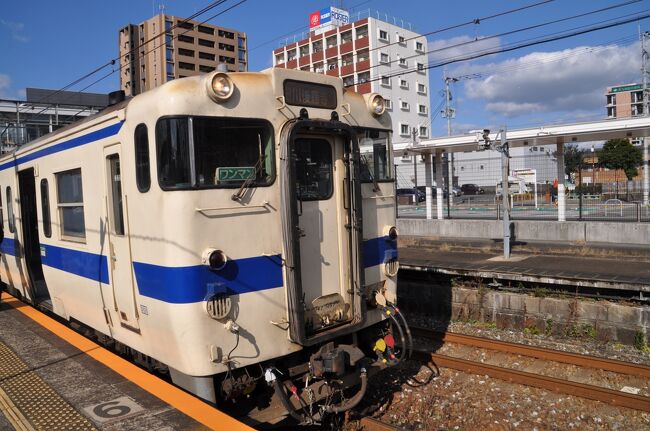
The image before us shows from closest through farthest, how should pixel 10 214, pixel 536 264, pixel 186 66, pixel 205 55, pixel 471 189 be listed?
pixel 10 214 < pixel 536 264 < pixel 471 189 < pixel 186 66 < pixel 205 55

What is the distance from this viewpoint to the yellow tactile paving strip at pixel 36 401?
446cm

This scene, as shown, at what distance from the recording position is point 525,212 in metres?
19.3

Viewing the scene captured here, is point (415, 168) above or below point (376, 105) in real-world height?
below

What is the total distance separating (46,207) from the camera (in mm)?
7441

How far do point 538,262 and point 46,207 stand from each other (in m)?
10.3

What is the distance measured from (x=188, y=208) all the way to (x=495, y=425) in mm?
4151

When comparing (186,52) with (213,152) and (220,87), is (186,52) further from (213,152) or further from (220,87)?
(213,152)

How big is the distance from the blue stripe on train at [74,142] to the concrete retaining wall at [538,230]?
1423cm

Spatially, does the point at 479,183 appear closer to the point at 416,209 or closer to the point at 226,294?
the point at 416,209

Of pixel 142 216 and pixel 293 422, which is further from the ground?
pixel 142 216

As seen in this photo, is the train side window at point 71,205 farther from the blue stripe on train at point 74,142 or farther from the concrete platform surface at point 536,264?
the concrete platform surface at point 536,264

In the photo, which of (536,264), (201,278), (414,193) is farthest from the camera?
(414,193)

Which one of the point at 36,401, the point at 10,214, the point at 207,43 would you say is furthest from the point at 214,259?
the point at 207,43

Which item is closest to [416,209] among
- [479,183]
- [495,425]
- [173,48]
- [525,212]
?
[479,183]
